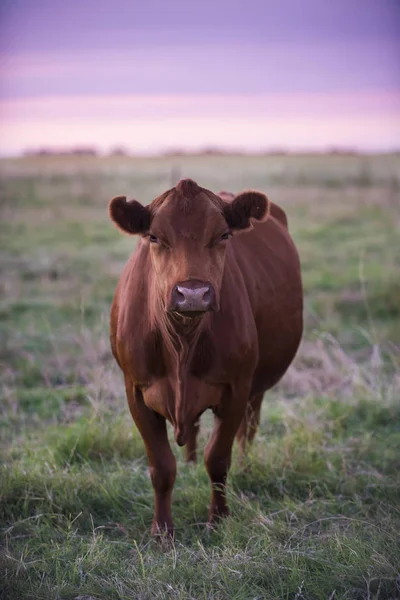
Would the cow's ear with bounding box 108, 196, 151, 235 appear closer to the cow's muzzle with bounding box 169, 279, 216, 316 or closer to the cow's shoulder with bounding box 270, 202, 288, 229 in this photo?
the cow's muzzle with bounding box 169, 279, 216, 316

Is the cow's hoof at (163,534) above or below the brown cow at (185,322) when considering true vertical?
below

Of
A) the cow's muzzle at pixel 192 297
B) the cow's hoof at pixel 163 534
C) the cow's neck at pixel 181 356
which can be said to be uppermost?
the cow's muzzle at pixel 192 297

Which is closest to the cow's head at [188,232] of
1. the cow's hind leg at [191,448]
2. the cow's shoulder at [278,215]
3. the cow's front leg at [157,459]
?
the cow's front leg at [157,459]

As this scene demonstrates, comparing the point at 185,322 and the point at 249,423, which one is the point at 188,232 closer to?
the point at 185,322

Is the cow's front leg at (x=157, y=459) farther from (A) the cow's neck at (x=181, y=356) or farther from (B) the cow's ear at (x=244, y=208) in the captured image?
(B) the cow's ear at (x=244, y=208)

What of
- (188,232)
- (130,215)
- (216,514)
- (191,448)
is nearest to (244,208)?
(188,232)

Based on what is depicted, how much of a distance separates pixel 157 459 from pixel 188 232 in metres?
1.39

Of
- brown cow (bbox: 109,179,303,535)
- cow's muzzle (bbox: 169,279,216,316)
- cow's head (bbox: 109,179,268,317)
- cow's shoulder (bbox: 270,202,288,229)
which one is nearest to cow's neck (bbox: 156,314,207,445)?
brown cow (bbox: 109,179,303,535)

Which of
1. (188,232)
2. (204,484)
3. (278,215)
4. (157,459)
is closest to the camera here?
(188,232)

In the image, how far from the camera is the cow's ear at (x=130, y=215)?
401 centimetres

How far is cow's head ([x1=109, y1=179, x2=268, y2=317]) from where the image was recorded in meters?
3.60

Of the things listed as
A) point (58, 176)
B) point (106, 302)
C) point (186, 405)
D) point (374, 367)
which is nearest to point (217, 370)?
point (186, 405)

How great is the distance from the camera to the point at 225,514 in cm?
448

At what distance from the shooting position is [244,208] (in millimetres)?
4129
